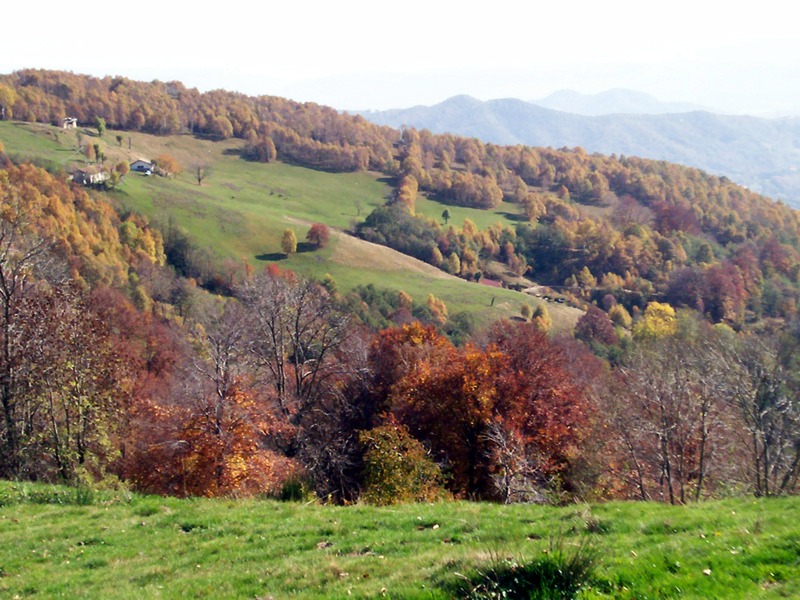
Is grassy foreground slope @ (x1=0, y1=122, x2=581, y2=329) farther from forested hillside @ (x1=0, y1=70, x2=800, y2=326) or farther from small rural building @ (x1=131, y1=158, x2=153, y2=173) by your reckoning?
forested hillside @ (x1=0, y1=70, x2=800, y2=326)

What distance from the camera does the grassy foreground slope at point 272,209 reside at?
112875mm

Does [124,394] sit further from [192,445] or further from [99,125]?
[99,125]

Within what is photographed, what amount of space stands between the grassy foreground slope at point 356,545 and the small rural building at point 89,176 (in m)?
118

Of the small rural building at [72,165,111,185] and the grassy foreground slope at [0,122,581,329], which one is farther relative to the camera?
the small rural building at [72,165,111,185]

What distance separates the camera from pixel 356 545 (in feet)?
35.6

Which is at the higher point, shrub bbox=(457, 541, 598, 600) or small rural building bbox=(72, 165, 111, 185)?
small rural building bbox=(72, 165, 111, 185)

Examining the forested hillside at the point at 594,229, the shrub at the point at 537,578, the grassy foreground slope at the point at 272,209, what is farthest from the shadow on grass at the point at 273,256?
the shrub at the point at 537,578

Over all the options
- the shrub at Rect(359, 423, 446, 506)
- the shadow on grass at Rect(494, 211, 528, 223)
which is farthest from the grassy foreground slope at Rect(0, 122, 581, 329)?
the shrub at Rect(359, 423, 446, 506)

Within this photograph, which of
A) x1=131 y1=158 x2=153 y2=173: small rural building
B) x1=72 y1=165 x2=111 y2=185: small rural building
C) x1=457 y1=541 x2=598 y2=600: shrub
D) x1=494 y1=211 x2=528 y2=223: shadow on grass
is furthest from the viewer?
x1=494 y1=211 x2=528 y2=223: shadow on grass

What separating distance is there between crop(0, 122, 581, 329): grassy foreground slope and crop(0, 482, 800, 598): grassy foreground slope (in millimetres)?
88652

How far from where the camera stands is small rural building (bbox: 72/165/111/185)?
11812 cm

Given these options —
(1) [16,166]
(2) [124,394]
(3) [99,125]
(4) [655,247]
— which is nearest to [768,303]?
(4) [655,247]

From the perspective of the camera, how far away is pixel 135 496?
15000mm

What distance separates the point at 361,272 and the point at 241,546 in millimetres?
103288
